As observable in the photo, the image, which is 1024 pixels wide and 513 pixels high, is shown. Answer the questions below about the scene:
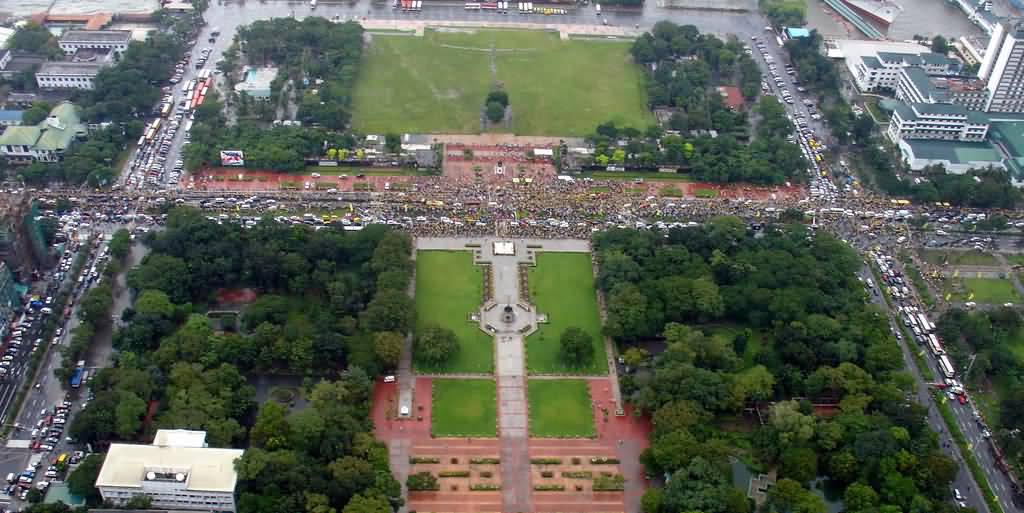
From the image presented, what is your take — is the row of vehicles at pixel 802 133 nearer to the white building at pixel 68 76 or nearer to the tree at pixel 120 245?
the tree at pixel 120 245

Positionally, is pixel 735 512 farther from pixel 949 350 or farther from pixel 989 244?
pixel 989 244

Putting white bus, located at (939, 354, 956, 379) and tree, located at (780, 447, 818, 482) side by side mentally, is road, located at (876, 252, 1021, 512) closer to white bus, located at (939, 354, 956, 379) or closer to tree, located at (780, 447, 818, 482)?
white bus, located at (939, 354, 956, 379)

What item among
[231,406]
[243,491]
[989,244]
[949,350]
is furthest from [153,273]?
[989,244]

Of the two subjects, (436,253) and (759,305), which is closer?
(759,305)

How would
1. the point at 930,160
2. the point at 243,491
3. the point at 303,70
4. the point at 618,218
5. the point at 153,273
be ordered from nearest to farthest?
the point at 243,491
the point at 153,273
the point at 618,218
the point at 930,160
the point at 303,70

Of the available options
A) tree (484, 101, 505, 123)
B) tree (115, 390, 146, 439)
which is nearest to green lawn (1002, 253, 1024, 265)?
tree (484, 101, 505, 123)

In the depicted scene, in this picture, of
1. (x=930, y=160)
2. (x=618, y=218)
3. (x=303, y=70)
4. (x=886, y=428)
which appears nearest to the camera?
(x=886, y=428)

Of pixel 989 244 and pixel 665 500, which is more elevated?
pixel 989 244
